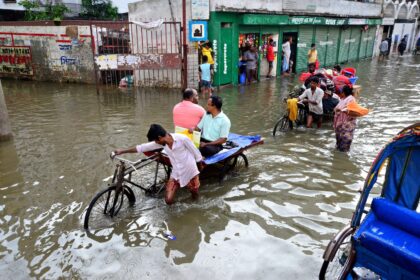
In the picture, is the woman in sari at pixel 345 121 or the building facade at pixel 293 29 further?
the building facade at pixel 293 29

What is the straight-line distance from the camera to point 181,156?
15.9 feet

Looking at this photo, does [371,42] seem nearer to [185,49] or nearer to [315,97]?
[185,49]

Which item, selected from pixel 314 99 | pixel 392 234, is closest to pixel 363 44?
pixel 314 99

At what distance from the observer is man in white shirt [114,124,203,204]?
470cm

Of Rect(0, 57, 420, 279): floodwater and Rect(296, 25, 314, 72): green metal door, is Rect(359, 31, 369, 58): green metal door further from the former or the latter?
Rect(0, 57, 420, 279): floodwater

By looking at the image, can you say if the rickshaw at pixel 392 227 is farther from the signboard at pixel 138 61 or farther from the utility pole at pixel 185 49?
the signboard at pixel 138 61

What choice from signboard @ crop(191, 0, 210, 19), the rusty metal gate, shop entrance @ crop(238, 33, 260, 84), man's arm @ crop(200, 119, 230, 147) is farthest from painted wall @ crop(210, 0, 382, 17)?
man's arm @ crop(200, 119, 230, 147)

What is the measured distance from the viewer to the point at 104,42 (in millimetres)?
13742

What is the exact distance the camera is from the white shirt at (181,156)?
15.6 ft

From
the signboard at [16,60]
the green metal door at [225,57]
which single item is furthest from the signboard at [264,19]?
the signboard at [16,60]

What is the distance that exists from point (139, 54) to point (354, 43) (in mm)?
18522

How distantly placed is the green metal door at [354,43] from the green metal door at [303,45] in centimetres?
695

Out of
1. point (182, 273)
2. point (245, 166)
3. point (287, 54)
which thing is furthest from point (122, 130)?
point (287, 54)

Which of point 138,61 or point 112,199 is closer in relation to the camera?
point 112,199
